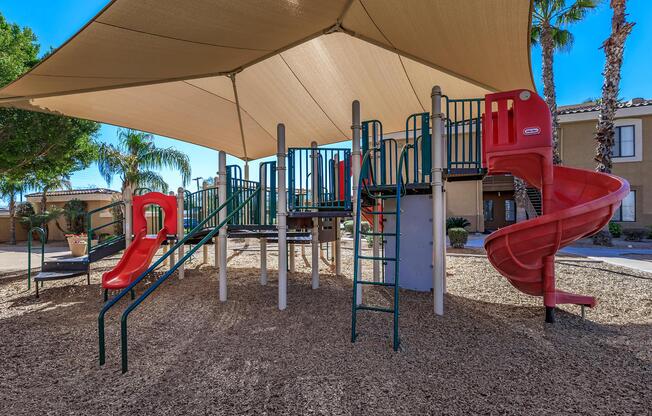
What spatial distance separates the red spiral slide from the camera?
5.84 metres

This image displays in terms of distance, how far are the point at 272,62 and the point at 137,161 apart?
1220 centimetres

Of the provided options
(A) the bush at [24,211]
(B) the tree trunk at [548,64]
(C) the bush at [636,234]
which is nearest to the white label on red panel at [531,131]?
(B) the tree trunk at [548,64]

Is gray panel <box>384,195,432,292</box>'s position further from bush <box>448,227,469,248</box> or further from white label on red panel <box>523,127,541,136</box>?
bush <box>448,227,469,248</box>

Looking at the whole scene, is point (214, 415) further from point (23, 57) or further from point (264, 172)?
point (23, 57)

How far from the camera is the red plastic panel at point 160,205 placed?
23.0ft

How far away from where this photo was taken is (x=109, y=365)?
10.8 ft

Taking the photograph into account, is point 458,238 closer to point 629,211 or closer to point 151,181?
point 629,211

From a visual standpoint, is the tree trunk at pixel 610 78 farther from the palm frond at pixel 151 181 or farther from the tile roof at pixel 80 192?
the tile roof at pixel 80 192

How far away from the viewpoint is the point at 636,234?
46.8 feet

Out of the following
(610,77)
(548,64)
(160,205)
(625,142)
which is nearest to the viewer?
(160,205)

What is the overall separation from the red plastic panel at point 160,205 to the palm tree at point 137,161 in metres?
9.11

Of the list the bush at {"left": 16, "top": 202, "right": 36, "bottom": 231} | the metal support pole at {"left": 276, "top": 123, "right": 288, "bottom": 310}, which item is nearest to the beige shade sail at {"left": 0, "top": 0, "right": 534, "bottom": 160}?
the metal support pole at {"left": 276, "top": 123, "right": 288, "bottom": 310}

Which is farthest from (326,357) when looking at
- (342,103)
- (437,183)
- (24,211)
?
(24,211)

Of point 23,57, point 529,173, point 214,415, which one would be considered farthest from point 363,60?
point 23,57
